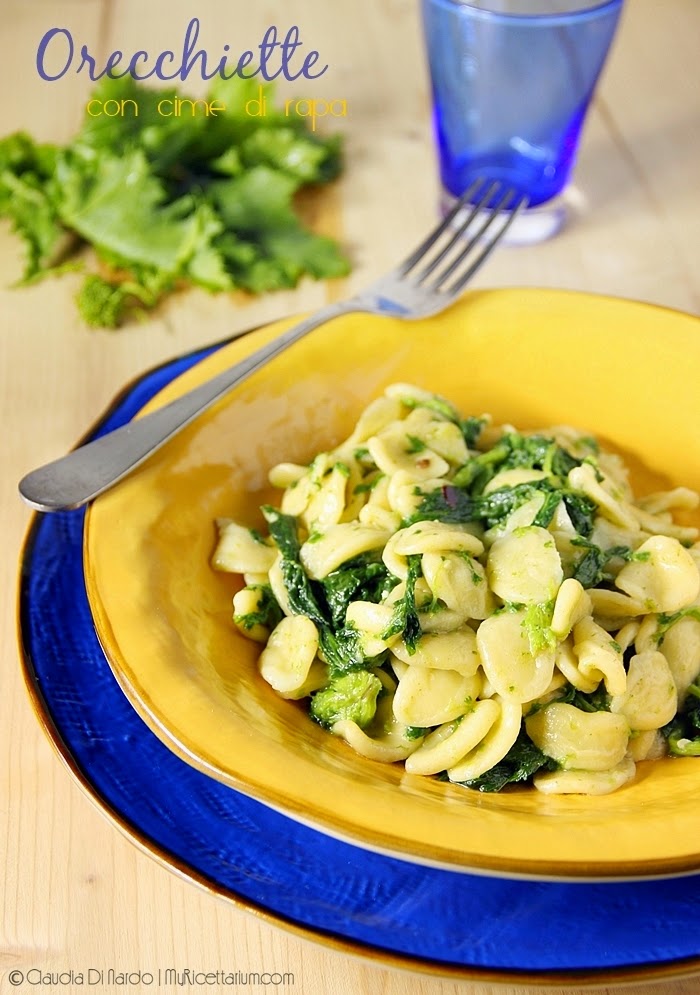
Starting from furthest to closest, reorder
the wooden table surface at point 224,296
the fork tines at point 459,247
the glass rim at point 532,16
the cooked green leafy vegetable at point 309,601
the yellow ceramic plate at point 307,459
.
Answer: the glass rim at point 532,16
the fork tines at point 459,247
the cooked green leafy vegetable at point 309,601
the wooden table surface at point 224,296
the yellow ceramic plate at point 307,459

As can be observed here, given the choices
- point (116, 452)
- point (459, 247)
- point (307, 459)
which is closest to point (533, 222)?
point (459, 247)

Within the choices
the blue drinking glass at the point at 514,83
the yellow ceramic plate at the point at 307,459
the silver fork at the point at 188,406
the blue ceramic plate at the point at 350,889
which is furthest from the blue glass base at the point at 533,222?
the blue ceramic plate at the point at 350,889

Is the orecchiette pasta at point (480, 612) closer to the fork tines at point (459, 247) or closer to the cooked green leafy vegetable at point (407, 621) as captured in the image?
the cooked green leafy vegetable at point (407, 621)

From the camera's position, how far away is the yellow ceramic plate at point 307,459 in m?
1.16

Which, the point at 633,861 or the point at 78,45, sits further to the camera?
the point at 78,45

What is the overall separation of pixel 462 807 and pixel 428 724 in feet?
0.68

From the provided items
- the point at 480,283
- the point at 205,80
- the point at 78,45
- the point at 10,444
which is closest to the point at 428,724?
the point at 10,444

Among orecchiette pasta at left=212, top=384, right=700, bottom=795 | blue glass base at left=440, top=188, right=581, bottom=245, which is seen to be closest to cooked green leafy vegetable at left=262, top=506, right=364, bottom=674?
orecchiette pasta at left=212, top=384, right=700, bottom=795

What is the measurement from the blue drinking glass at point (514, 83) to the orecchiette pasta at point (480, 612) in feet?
3.81

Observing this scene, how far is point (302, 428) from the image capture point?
188 centimetres

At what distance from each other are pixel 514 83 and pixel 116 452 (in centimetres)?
148

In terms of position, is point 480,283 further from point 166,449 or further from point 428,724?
point 428,724

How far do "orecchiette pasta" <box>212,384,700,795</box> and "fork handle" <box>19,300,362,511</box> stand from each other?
0.63 feet

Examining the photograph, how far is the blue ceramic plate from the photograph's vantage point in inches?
46.3
